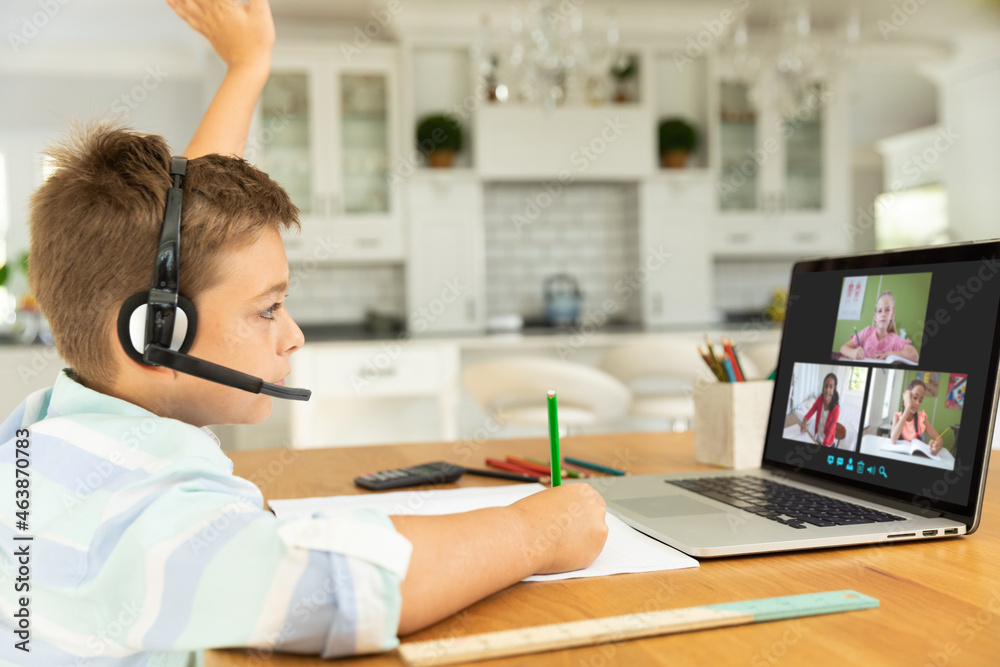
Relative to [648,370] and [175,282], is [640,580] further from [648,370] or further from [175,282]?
[648,370]

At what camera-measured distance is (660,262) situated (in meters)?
4.23

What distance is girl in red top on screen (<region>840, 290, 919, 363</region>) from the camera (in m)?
0.74

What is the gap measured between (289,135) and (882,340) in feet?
12.4

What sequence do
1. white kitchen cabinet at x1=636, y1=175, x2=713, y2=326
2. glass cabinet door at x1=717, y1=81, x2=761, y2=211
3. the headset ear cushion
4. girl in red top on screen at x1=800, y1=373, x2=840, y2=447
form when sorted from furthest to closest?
glass cabinet door at x1=717, y1=81, x2=761, y2=211, white kitchen cabinet at x1=636, y1=175, x2=713, y2=326, girl in red top on screen at x1=800, y1=373, x2=840, y2=447, the headset ear cushion

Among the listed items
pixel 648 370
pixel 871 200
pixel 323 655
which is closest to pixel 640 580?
pixel 323 655

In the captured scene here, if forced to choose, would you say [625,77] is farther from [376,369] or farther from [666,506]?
[666,506]

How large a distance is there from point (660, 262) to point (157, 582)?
398 centimetres

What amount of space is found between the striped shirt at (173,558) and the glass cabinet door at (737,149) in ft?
13.9

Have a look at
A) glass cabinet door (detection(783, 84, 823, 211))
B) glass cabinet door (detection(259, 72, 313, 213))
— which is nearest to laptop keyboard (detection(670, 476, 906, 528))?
glass cabinet door (detection(259, 72, 313, 213))

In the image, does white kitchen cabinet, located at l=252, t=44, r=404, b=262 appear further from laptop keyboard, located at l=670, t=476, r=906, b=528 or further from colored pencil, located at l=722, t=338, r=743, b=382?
laptop keyboard, located at l=670, t=476, r=906, b=528

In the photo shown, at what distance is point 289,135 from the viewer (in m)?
4.10

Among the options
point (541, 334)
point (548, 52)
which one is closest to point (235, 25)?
point (548, 52)

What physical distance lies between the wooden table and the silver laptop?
0.03m

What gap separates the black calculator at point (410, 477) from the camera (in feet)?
3.07
